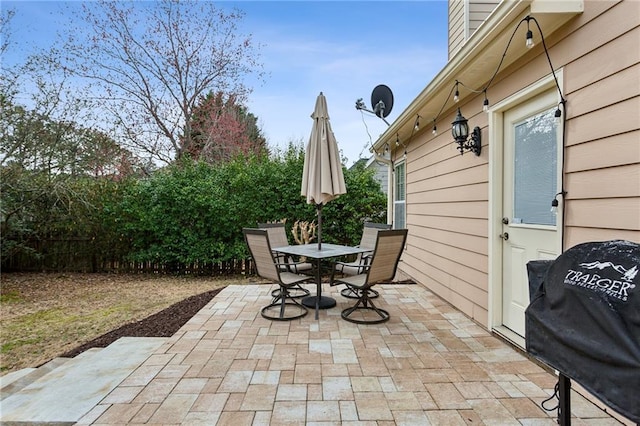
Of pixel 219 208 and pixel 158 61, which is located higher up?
pixel 158 61

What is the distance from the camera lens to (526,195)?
9.93 feet

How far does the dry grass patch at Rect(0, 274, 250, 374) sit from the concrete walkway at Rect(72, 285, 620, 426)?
1.51 meters

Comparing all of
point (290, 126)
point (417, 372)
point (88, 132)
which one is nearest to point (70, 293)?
point (88, 132)

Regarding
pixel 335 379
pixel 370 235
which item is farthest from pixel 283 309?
pixel 370 235

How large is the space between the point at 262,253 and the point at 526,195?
2539mm

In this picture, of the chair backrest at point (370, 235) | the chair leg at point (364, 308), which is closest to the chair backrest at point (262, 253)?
the chair leg at point (364, 308)

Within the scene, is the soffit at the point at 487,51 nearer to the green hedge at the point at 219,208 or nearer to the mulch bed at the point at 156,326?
the green hedge at the point at 219,208

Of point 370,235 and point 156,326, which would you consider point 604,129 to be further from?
point 156,326

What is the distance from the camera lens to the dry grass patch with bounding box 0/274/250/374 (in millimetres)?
3814

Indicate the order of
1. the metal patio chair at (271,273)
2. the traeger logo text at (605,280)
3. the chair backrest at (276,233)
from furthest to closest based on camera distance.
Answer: the chair backrest at (276,233) → the metal patio chair at (271,273) → the traeger logo text at (605,280)

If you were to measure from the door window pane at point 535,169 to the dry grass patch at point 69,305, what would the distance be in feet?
14.5

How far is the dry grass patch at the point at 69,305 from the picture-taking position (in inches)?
150

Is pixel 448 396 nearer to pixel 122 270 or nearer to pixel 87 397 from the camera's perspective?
pixel 87 397

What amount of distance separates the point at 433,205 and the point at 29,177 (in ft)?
23.2
